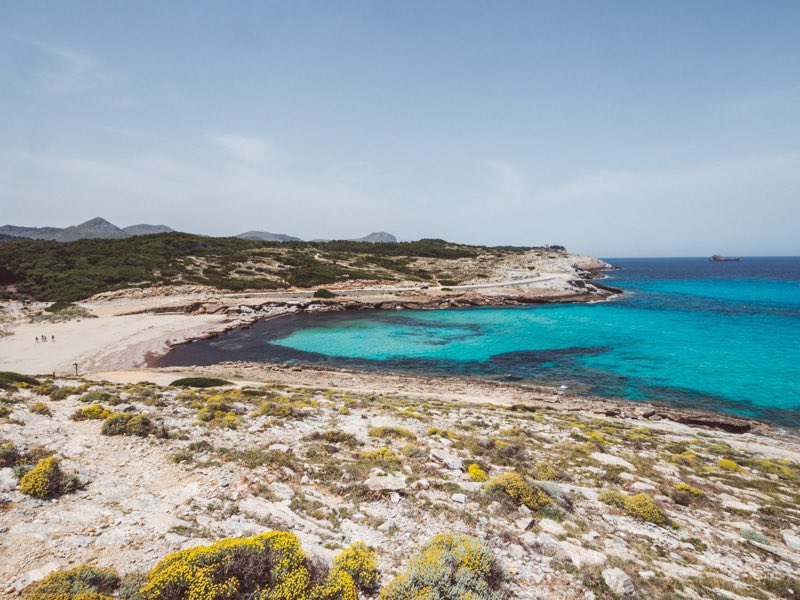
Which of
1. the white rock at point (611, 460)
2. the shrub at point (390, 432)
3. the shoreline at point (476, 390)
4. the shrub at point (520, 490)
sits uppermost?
the shrub at point (520, 490)

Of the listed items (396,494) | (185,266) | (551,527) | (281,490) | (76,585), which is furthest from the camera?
(185,266)

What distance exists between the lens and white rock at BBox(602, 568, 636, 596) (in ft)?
20.2

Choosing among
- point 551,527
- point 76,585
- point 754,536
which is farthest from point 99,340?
point 754,536

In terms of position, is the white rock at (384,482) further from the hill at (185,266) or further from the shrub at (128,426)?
the hill at (185,266)

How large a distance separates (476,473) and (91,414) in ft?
42.8

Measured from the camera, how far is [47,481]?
292 inches

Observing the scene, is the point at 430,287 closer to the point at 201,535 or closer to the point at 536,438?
the point at 536,438

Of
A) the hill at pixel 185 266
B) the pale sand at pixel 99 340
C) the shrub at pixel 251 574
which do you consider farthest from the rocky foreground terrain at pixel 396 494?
the hill at pixel 185 266

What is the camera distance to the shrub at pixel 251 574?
530cm

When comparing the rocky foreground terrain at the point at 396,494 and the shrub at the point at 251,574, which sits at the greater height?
the shrub at the point at 251,574

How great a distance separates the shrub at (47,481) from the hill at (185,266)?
6324cm

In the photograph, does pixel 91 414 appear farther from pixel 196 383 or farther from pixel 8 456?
pixel 196 383

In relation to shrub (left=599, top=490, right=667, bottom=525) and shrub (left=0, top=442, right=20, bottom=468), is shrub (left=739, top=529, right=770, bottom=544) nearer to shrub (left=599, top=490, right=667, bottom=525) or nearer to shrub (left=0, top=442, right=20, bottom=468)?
shrub (left=599, top=490, right=667, bottom=525)

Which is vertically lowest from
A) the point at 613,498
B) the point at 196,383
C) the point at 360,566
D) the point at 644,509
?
the point at 196,383
